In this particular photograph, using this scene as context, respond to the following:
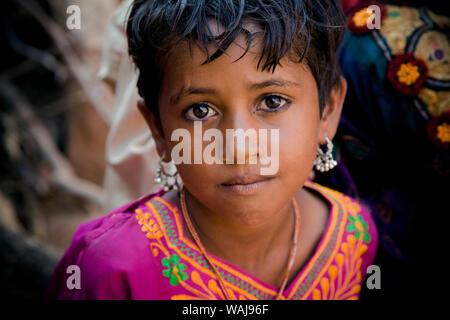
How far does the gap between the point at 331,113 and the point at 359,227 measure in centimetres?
43

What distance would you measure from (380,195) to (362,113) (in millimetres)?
342

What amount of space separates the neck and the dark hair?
36 centimetres

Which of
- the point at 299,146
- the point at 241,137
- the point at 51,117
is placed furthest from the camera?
the point at 51,117

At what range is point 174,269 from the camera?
4.27 feet

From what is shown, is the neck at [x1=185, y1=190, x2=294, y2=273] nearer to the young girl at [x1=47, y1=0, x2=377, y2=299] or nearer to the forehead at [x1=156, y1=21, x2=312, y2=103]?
the young girl at [x1=47, y1=0, x2=377, y2=299]

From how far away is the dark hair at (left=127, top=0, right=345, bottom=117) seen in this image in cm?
108

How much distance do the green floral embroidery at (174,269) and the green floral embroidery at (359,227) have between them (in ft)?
1.97

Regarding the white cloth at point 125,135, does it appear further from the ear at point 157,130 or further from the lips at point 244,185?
the lips at point 244,185

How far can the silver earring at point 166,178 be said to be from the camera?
1.40 meters

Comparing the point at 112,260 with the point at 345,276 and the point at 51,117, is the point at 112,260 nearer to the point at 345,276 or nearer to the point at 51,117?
the point at 345,276

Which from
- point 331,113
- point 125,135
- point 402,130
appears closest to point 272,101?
point 331,113

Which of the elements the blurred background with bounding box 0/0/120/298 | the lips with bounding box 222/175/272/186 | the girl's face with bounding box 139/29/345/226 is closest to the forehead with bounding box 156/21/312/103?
the girl's face with bounding box 139/29/345/226

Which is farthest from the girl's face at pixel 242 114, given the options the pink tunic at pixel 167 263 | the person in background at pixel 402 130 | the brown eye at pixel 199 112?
the person in background at pixel 402 130
